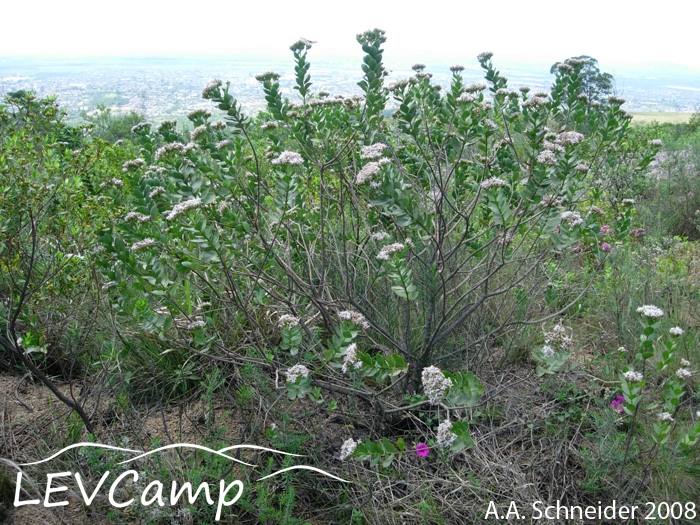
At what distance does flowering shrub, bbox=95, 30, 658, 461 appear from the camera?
2.42 metres

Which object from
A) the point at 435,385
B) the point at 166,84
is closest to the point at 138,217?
the point at 435,385

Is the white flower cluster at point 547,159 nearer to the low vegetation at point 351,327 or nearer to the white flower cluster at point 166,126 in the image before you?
the low vegetation at point 351,327

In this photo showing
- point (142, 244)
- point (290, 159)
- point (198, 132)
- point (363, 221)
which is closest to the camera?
point (142, 244)

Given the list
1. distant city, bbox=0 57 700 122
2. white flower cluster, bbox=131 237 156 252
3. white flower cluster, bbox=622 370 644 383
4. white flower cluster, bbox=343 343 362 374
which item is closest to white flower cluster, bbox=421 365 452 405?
white flower cluster, bbox=343 343 362 374

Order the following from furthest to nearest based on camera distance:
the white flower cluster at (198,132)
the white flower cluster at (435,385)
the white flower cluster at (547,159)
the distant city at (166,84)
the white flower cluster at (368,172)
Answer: the distant city at (166,84)
the white flower cluster at (198,132)
the white flower cluster at (547,159)
the white flower cluster at (368,172)
the white flower cluster at (435,385)

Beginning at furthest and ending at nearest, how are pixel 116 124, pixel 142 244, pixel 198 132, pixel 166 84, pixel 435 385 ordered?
pixel 116 124
pixel 166 84
pixel 198 132
pixel 142 244
pixel 435 385

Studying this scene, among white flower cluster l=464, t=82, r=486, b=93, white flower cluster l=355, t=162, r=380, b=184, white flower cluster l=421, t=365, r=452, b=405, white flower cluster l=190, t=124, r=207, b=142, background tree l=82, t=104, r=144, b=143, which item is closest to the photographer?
white flower cluster l=421, t=365, r=452, b=405

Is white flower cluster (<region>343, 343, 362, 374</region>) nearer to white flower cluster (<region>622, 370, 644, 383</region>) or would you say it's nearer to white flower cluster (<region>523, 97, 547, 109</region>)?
white flower cluster (<region>622, 370, 644, 383</region>)

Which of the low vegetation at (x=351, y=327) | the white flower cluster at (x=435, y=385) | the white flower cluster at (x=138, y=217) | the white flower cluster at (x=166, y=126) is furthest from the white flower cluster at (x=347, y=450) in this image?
the white flower cluster at (x=166, y=126)

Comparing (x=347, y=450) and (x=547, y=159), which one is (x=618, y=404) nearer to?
(x=547, y=159)

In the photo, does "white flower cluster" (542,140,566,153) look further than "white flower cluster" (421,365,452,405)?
Yes

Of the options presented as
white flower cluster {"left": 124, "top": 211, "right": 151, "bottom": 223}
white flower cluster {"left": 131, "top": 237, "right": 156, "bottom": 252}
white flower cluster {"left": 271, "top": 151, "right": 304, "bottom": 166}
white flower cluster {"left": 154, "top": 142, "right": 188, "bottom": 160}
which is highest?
white flower cluster {"left": 154, "top": 142, "right": 188, "bottom": 160}

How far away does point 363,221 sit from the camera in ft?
10.4

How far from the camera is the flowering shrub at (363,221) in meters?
2.42
